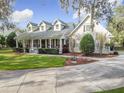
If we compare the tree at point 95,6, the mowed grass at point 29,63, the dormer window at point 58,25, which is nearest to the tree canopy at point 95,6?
the tree at point 95,6

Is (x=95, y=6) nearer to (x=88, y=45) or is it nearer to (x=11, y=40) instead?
(x=88, y=45)

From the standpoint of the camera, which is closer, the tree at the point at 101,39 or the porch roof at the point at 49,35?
the tree at the point at 101,39

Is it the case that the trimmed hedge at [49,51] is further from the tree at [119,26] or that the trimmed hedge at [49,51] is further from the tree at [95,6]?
the tree at [95,6]

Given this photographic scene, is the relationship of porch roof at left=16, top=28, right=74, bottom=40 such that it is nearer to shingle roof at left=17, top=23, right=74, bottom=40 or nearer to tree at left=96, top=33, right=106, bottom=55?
shingle roof at left=17, top=23, right=74, bottom=40

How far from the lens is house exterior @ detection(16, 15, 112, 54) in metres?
37.5

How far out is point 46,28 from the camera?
4581cm

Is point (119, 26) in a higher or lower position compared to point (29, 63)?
higher

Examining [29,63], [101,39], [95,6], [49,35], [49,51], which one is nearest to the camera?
[95,6]

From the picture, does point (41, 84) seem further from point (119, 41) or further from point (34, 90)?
point (119, 41)

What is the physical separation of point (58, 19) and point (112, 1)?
31897mm

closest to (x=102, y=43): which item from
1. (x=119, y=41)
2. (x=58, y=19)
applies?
(x=58, y=19)

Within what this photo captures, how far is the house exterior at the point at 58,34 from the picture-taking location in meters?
37.5

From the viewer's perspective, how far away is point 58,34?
39750 millimetres

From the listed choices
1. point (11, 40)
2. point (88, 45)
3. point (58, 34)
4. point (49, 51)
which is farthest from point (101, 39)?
point (11, 40)
